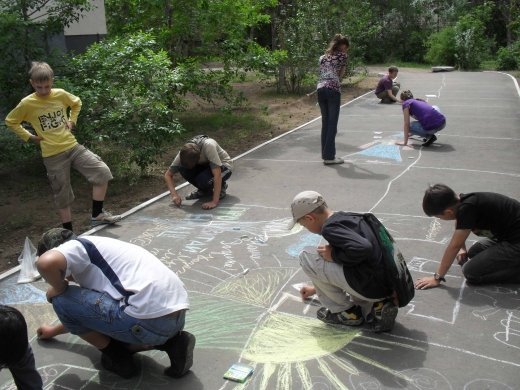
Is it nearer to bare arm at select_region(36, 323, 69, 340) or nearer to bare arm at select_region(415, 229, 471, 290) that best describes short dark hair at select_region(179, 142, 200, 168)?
bare arm at select_region(36, 323, 69, 340)

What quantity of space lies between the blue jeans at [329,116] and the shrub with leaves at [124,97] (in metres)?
1.98

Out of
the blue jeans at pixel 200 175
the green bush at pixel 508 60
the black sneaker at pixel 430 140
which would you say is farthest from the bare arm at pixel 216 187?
the green bush at pixel 508 60

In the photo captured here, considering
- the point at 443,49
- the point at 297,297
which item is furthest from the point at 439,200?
the point at 443,49

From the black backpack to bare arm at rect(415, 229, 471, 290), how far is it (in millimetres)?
631

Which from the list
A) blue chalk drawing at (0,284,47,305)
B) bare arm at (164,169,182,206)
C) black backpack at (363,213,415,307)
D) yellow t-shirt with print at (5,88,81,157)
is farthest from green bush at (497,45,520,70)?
blue chalk drawing at (0,284,47,305)

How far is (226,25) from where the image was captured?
34.9 feet

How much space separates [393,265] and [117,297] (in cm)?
152

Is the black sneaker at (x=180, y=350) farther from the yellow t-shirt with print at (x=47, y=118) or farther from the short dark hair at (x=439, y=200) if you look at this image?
the yellow t-shirt with print at (x=47, y=118)

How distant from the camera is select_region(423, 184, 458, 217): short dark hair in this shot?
3531 mm

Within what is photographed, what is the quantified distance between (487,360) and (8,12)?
6.69 meters

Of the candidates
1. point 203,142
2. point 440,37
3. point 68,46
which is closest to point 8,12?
point 203,142

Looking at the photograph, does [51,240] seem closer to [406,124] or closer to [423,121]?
[406,124]

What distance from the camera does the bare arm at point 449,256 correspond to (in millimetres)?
3588

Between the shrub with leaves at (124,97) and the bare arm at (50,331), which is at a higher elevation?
the shrub with leaves at (124,97)
